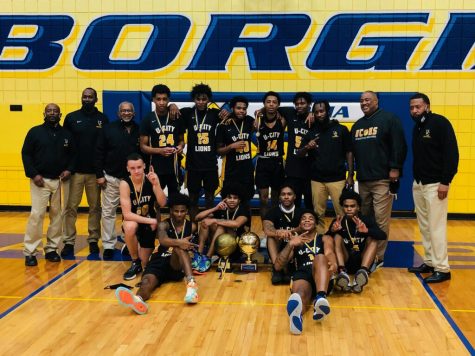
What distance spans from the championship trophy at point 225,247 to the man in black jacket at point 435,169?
2192 millimetres

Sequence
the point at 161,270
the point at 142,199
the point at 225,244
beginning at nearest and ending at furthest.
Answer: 1. the point at 161,270
2. the point at 142,199
3. the point at 225,244

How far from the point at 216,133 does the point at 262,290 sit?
2.38m

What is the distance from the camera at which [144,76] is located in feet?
33.8

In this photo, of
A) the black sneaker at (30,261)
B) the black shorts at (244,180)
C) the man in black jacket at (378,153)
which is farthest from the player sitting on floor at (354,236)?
the black sneaker at (30,261)

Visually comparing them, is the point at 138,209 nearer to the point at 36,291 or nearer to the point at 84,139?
the point at 36,291

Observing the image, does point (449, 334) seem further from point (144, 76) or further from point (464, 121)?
point (144, 76)

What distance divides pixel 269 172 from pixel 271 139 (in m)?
0.43

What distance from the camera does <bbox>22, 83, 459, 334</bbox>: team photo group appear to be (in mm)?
5949

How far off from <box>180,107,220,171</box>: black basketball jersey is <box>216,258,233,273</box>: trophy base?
133cm

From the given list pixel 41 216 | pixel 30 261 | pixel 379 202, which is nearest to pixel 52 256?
pixel 30 261

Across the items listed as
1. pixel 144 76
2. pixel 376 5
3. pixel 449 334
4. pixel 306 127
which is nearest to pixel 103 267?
pixel 306 127

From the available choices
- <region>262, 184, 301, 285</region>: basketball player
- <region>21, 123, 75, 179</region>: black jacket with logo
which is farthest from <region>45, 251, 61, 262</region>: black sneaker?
<region>262, 184, 301, 285</region>: basketball player

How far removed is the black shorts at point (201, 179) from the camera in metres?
7.35

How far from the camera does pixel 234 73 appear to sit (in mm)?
10180
